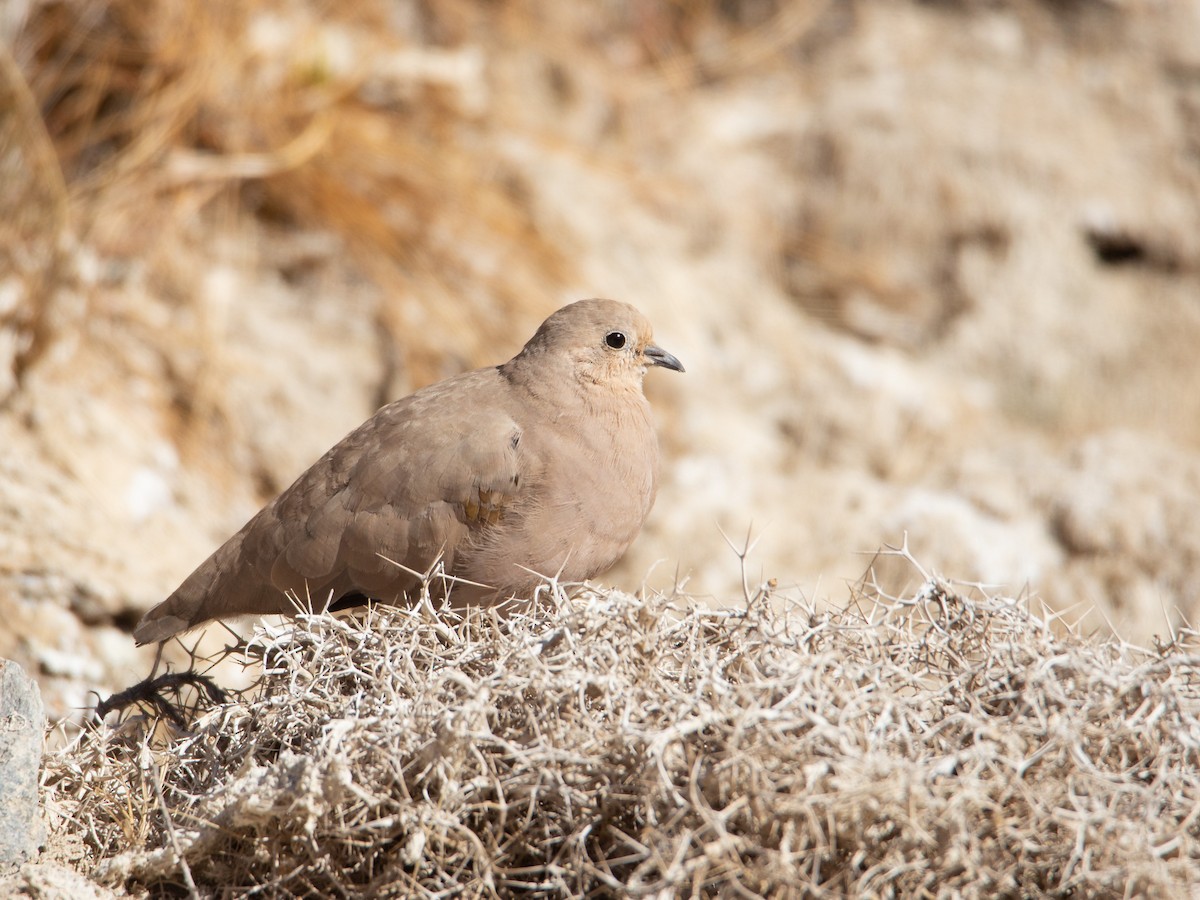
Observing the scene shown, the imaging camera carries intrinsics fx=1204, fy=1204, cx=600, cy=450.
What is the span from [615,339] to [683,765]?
1558mm

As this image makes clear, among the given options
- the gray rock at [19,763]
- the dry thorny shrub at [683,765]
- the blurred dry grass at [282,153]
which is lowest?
the dry thorny shrub at [683,765]

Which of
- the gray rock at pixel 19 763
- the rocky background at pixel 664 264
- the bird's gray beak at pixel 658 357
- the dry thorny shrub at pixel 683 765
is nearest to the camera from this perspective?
the dry thorny shrub at pixel 683 765

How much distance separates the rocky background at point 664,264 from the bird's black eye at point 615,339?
2.05 m

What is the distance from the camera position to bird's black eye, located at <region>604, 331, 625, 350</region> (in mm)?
3334

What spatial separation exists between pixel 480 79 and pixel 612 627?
4.68 meters

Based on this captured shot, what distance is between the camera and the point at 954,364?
20.7ft

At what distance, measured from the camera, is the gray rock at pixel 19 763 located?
7.54 feet

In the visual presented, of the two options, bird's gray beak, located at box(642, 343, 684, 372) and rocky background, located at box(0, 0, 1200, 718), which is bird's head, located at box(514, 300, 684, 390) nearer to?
bird's gray beak, located at box(642, 343, 684, 372)

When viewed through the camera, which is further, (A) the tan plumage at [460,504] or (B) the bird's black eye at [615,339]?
(B) the bird's black eye at [615,339]

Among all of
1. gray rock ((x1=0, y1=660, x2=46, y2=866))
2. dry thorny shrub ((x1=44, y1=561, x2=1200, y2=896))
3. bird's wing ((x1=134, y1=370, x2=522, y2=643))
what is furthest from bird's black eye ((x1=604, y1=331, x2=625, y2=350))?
gray rock ((x1=0, y1=660, x2=46, y2=866))

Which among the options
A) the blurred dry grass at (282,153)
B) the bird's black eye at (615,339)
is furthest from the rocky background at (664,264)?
the bird's black eye at (615,339)

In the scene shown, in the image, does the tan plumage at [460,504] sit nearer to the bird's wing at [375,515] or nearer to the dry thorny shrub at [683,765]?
the bird's wing at [375,515]

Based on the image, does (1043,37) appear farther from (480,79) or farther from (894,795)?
(894,795)

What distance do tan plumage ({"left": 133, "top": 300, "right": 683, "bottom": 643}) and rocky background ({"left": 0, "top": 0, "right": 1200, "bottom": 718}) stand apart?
48.2 inches
